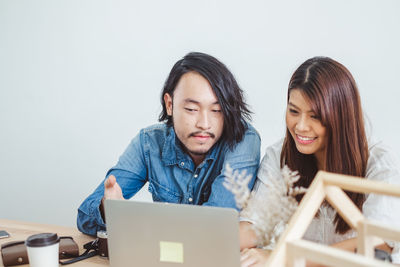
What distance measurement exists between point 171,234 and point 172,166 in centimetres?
87

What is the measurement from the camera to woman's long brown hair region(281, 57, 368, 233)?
1.45m

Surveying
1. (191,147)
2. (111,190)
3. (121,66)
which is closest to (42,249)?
(111,190)

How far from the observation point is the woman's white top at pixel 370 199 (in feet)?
4.42

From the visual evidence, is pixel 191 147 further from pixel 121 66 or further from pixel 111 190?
pixel 121 66

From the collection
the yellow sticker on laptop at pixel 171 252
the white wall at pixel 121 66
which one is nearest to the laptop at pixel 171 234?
the yellow sticker on laptop at pixel 171 252

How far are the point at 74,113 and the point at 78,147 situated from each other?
25 centimetres

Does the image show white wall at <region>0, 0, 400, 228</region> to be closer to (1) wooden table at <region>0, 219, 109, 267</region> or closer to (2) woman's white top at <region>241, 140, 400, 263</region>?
(2) woman's white top at <region>241, 140, 400, 263</region>

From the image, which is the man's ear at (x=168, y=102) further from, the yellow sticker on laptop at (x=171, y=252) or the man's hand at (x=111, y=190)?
the yellow sticker on laptop at (x=171, y=252)

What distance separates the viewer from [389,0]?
2.28m

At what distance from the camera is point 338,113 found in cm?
147

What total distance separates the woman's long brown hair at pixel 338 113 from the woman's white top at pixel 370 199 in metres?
0.06

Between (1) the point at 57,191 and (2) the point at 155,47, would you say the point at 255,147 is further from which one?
(1) the point at 57,191

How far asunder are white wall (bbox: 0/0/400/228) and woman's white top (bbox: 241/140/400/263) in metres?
0.88

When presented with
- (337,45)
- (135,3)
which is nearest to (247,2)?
(337,45)
